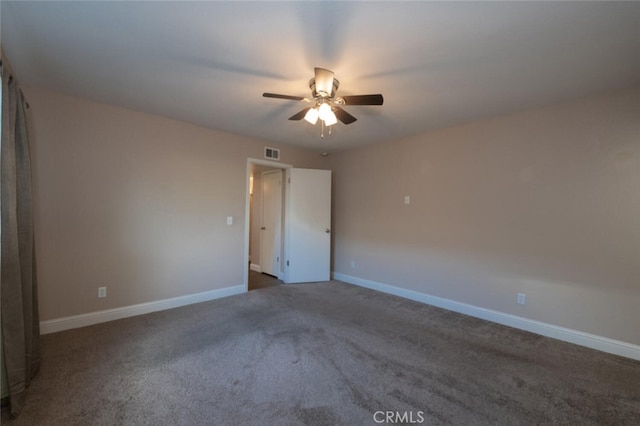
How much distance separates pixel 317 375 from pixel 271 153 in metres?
3.54

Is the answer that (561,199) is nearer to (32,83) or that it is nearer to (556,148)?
(556,148)

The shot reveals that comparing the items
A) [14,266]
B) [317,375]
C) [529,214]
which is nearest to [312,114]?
[317,375]

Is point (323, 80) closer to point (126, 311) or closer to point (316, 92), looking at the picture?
point (316, 92)

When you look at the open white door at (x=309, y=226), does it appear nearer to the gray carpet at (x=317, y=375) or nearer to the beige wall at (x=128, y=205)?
the beige wall at (x=128, y=205)

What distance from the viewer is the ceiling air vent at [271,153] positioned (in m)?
4.60

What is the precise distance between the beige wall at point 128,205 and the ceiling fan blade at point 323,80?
2.43 m

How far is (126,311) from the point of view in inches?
128

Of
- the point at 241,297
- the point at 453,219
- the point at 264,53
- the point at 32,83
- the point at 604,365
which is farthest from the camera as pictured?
the point at 241,297

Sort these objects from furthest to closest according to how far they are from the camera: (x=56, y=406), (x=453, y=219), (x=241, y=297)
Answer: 1. (x=241, y=297)
2. (x=453, y=219)
3. (x=56, y=406)

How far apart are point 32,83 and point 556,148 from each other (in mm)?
5445

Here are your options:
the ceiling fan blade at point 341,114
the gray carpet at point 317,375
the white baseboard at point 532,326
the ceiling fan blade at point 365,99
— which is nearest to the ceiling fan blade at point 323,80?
the ceiling fan blade at point 365,99

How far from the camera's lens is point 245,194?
437cm

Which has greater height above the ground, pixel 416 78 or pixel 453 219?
pixel 416 78

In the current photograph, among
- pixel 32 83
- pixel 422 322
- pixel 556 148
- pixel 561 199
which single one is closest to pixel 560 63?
pixel 556 148
